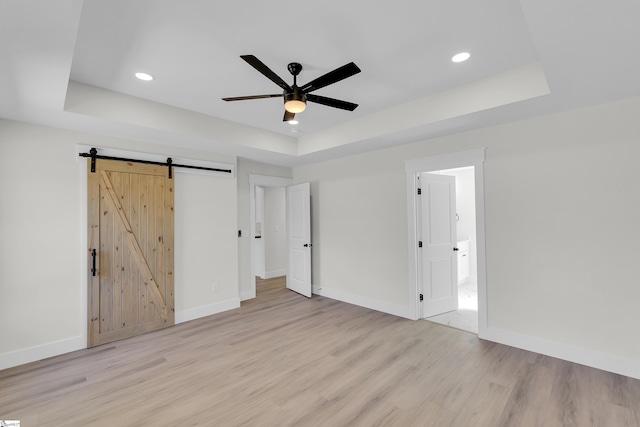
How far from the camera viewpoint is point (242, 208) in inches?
201

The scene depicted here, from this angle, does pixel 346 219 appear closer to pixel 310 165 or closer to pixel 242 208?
pixel 310 165

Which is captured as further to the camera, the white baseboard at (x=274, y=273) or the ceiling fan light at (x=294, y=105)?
the white baseboard at (x=274, y=273)

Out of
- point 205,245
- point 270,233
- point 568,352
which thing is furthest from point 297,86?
point 270,233

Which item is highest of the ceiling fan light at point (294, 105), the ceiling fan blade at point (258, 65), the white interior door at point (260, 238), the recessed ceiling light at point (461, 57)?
the recessed ceiling light at point (461, 57)

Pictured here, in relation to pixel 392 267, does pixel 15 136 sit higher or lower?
higher

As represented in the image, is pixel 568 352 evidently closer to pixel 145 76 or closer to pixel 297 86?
pixel 297 86

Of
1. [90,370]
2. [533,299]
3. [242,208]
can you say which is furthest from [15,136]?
[533,299]

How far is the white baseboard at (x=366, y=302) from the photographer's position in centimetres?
412

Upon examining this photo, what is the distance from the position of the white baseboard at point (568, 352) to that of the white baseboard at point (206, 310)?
356cm

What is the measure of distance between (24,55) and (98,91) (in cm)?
111

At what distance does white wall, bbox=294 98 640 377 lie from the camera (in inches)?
102

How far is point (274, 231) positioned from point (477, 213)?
482cm

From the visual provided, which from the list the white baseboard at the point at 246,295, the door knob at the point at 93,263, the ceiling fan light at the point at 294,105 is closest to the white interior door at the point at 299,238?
the white baseboard at the point at 246,295

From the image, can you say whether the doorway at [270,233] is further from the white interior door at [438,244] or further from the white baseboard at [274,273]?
the white interior door at [438,244]
